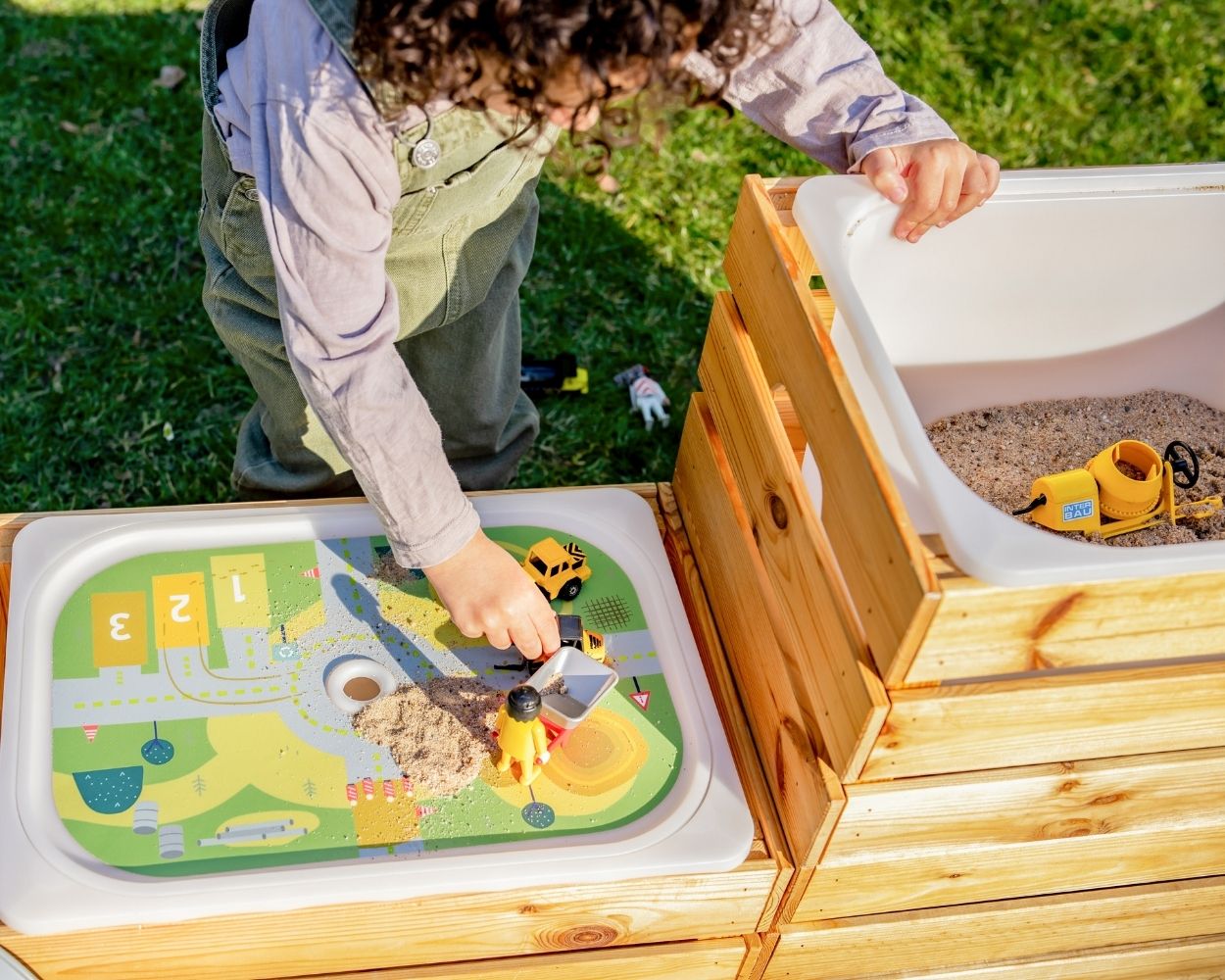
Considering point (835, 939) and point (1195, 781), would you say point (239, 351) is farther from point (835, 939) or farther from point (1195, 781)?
point (1195, 781)

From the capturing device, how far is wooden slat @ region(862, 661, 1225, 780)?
859 mm

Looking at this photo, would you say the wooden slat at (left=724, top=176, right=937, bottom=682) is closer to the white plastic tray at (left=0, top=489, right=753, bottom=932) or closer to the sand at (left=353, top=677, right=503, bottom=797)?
the white plastic tray at (left=0, top=489, right=753, bottom=932)

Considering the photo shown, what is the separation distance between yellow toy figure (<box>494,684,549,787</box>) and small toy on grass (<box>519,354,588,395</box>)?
0.85 m

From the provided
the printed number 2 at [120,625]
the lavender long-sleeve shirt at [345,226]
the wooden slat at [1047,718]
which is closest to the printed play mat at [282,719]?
the printed number 2 at [120,625]

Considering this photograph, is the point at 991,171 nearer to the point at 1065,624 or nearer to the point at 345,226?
the point at 1065,624

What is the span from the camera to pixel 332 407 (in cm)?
93

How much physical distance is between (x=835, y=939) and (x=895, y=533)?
1.74ft

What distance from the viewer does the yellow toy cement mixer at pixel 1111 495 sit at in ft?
3.73

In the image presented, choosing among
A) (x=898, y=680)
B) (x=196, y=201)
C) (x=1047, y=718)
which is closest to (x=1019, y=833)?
(x=1047, y=718)

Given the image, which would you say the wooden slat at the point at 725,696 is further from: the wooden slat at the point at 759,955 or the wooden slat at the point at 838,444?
the wooden slat at the point at 838,444

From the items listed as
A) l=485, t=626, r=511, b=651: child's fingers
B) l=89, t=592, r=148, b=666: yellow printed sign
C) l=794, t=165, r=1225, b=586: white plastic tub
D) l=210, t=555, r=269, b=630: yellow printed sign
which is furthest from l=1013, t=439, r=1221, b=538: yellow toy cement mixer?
l=89, t=592, r=148, b=666: yellow printed sign

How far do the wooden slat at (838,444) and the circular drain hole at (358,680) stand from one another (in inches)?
16.4

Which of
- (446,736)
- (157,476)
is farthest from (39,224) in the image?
(446,736)

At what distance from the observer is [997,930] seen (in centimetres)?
119
